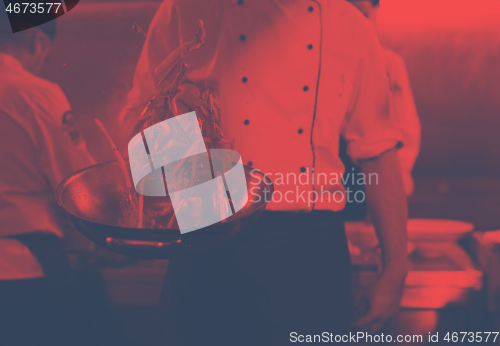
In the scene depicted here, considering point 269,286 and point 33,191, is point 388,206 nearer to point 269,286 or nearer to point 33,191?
point 269,286

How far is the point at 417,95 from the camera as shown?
0.93 meters

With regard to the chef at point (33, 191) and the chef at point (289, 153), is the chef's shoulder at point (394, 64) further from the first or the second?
the chef at point (33, 191)

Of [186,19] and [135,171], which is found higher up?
[186,19]

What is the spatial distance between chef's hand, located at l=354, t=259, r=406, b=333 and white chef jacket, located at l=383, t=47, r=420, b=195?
0.80 ft

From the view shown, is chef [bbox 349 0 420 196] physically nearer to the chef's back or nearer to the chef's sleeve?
the chef's sleeve

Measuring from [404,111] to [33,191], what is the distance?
3.43ft

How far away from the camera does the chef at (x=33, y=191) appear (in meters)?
0.96

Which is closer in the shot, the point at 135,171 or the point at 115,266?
the point at 135,171

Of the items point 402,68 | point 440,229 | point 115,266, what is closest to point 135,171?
point 115,266

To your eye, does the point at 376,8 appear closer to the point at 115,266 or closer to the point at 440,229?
the point at 440,229

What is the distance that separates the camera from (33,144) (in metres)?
0.97

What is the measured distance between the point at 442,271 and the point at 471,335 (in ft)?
0.69

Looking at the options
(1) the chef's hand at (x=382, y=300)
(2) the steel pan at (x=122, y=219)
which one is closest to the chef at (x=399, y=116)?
(1) the chef's hand at (x=382, y=300)

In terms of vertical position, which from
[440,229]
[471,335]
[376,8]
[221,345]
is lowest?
[471,335]
